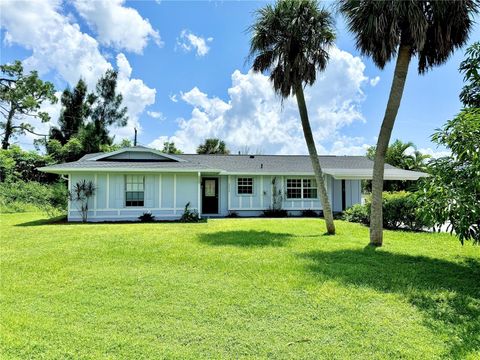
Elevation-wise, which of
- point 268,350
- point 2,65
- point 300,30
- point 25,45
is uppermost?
point 2,65

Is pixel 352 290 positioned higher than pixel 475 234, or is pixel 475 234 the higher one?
pixel 475 234

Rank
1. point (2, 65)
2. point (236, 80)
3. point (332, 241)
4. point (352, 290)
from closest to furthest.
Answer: point (352, 290) → point (332, 241) → point (236, 80) → point (2, 65)

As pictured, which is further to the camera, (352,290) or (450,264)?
(450,264)

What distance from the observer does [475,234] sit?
5688mm

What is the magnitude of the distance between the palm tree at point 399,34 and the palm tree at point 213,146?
3674 centimetres

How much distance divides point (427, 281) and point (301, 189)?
13479 millimetres

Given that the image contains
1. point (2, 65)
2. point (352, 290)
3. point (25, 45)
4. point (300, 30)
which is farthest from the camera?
point (2, 65)

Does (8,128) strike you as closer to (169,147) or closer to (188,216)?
(169,147)

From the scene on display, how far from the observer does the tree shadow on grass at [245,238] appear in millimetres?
9281

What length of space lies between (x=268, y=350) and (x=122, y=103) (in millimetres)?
34019

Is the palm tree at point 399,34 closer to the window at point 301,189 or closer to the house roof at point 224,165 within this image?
the house roof at point 224,165

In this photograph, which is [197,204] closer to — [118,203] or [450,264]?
[118,203]

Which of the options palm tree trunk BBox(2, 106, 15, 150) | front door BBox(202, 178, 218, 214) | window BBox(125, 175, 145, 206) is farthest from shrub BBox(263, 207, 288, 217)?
palm tree trunk BBox(2, 106, 15, 150)

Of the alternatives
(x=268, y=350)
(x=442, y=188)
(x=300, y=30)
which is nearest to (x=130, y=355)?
(x=268, y=350)
